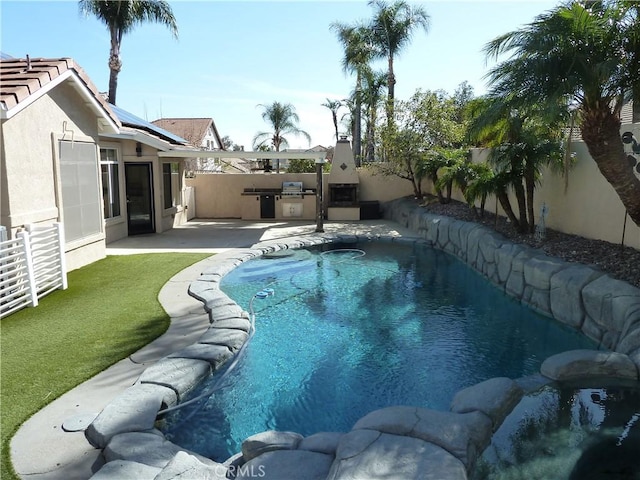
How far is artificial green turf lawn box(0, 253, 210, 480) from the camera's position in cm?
482

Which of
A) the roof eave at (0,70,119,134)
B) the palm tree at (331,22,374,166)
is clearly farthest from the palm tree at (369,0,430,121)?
the roof eave at (0,70,119,134)

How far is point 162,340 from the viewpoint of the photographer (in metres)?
6.38

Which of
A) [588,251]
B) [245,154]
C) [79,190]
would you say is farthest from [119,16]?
[588,251]

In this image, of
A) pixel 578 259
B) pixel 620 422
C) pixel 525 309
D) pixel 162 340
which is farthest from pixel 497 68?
pixel 162 340

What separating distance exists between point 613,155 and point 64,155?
10.0m

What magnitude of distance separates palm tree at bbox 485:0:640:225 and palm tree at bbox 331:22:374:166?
786 inches

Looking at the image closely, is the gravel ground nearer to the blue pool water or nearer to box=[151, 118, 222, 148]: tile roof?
the blue pool water

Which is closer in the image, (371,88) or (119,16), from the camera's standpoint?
(119,16)

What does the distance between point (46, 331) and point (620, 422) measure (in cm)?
697

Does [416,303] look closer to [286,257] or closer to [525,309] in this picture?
[525,309]

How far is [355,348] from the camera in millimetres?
6672

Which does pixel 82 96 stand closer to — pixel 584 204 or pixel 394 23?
pixel 584 204

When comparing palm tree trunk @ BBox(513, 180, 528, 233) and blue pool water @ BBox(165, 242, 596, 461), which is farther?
palm tree trunk @ BBox(513, 180, 528, 233)

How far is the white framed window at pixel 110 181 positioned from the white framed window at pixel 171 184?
2.41 meters
